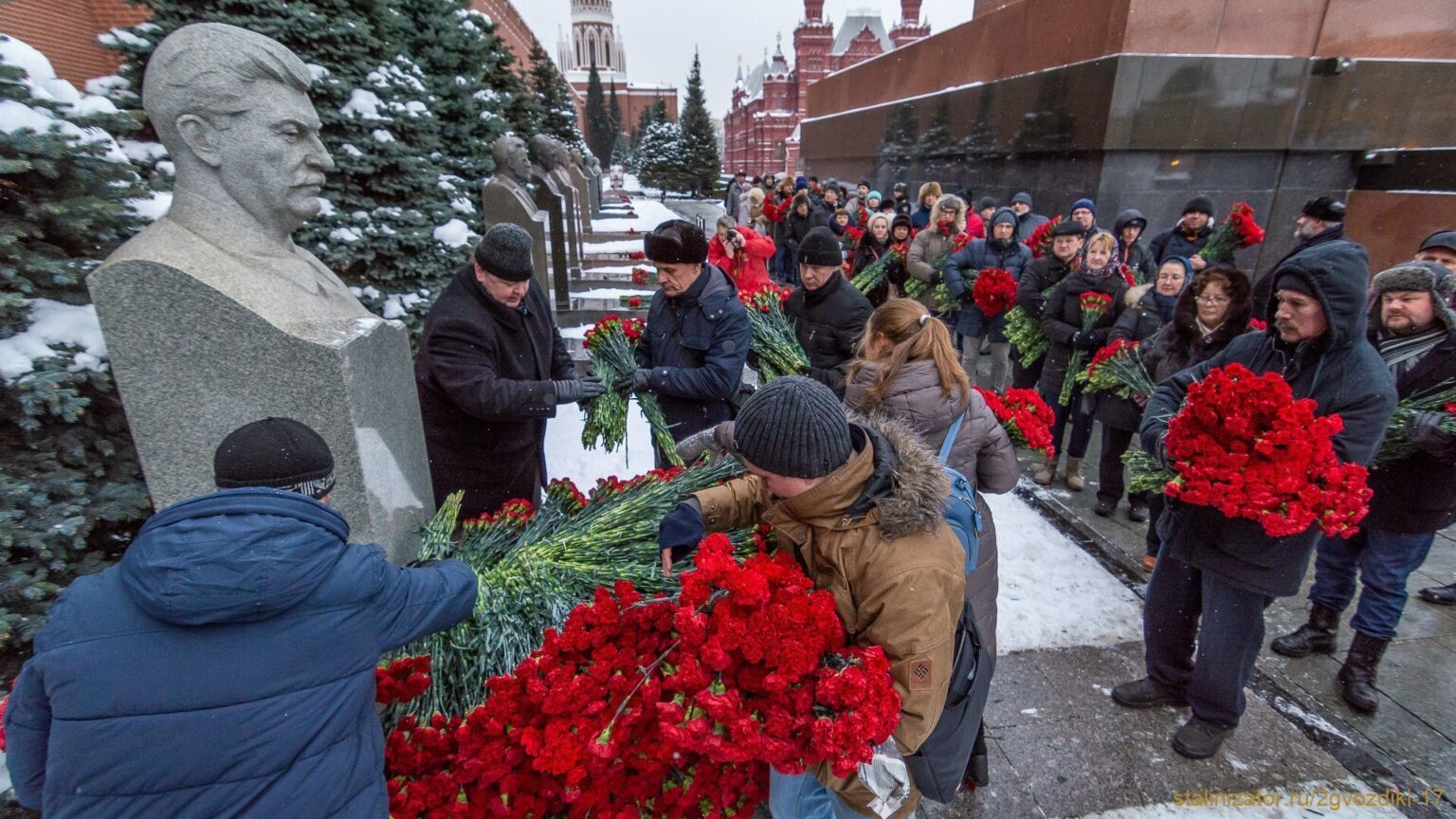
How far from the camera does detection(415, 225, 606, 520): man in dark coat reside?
8.43 ft

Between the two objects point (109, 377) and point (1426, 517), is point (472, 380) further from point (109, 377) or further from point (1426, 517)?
point (1426, 517)

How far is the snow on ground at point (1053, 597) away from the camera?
11.0ft

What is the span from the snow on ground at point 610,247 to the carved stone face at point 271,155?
10.6 meters

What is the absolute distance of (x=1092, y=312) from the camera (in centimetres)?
454

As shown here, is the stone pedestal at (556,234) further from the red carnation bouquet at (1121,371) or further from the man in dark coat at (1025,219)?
the red carnation bouquet at (1121,371)

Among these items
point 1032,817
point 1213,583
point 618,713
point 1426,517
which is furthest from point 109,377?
point 1426,517

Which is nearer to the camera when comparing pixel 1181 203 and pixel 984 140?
pixel 1181 203

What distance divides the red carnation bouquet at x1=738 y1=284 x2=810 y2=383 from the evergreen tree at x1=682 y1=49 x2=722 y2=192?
1357 inches

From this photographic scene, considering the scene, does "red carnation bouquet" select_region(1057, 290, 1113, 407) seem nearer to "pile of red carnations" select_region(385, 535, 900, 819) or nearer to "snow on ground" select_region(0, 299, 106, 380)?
"pile of red carnations" select_region(385, 535, 900, 819)

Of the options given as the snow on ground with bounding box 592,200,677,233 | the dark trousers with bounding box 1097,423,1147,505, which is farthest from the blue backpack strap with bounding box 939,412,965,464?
the snow on ground with bounding box 592,200,677,233

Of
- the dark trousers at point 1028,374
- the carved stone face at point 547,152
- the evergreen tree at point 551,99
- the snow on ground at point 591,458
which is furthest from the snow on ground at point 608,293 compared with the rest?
the evergreen tree at point 551,99

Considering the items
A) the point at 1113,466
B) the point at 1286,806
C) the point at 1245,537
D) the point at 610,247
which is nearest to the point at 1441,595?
the point at 1113,466

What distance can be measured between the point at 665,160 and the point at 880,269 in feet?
110

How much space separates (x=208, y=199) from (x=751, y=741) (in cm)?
201
